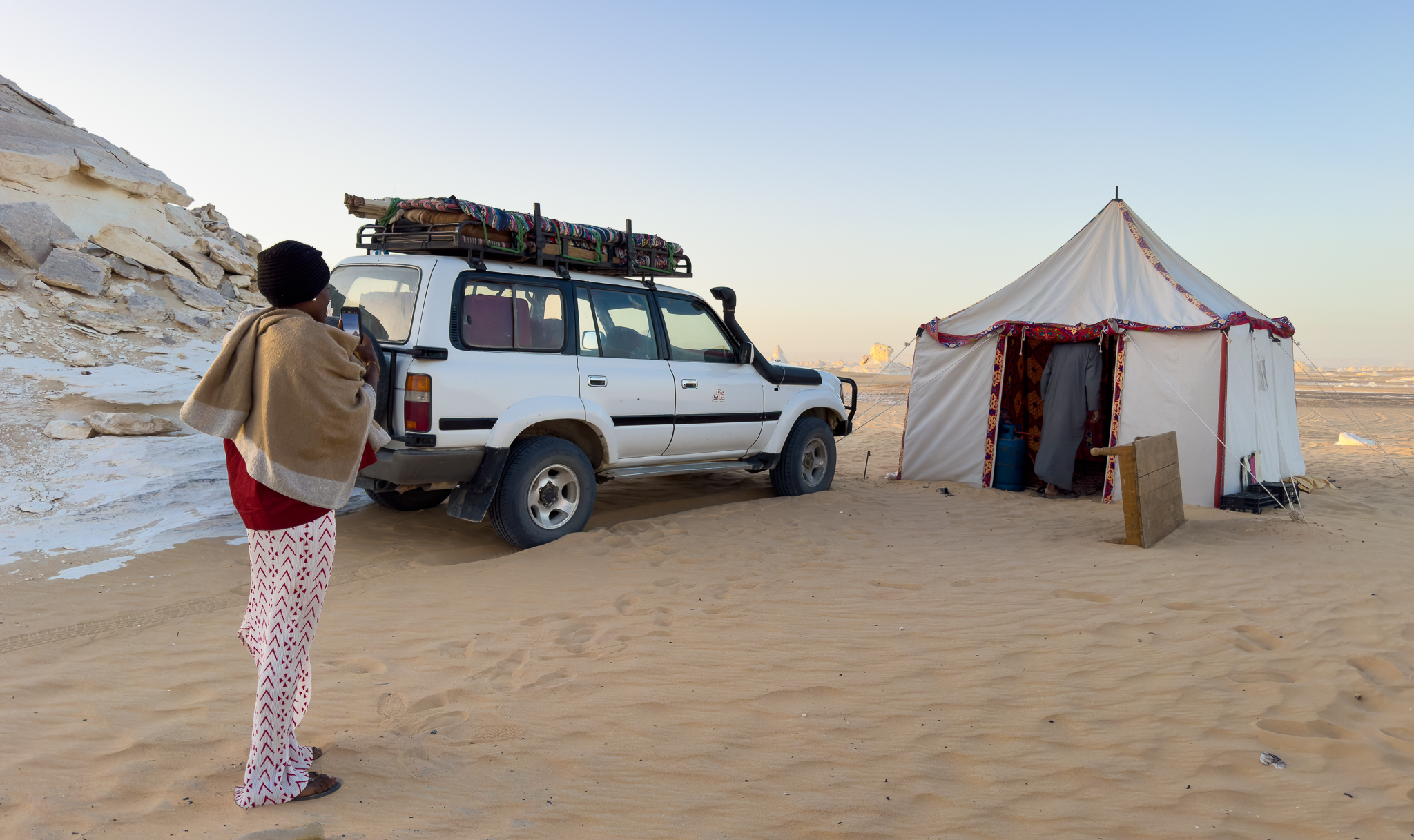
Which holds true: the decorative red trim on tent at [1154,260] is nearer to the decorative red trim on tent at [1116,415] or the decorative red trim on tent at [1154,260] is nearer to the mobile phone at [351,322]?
the decorative red trim on tent at [1116,415]

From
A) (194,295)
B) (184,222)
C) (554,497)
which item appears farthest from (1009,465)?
(184,222)

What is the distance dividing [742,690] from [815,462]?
522cm

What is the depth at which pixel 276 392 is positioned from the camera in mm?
2604

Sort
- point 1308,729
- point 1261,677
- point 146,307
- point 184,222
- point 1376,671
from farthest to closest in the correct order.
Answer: point 184,222 → point 146,307 → point 1376,671 → point 1261,677 → point 1308,729

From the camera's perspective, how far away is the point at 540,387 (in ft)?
20.1

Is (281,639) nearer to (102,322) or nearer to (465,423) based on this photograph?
(465,423)

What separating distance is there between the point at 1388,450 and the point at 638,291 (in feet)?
49.2

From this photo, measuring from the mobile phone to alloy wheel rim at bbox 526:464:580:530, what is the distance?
5.58ft

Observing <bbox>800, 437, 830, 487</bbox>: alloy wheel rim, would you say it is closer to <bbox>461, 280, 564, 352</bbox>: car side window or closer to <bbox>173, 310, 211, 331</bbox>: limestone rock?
<bbox>461, 280, 564, 352</bbox>: car side window

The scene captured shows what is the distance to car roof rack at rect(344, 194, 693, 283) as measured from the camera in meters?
6.06

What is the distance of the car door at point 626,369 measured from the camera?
658 centimetres

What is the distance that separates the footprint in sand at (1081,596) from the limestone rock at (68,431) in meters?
8.87

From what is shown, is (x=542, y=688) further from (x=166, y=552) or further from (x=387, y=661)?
(x=166, y=552)

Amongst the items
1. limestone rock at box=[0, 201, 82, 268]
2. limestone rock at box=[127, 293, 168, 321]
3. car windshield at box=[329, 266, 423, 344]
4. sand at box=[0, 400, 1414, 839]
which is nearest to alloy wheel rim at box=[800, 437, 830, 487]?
sand at box=[0, 400, 1414, 839]
